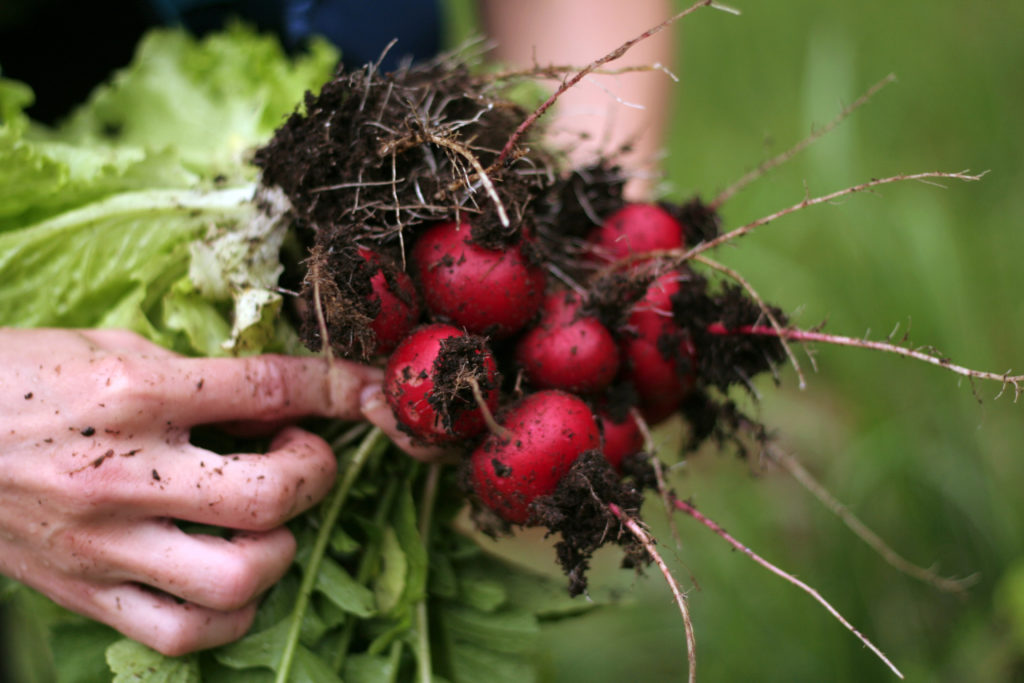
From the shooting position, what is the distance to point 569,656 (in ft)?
7.27

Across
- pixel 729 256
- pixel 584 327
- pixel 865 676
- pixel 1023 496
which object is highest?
pixel 584 327

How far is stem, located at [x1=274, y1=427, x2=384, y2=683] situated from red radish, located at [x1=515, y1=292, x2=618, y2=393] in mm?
316

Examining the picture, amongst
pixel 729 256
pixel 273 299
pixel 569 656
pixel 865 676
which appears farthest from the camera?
pixel 729 256

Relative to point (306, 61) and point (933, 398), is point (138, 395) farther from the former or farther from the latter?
point (933, 398)

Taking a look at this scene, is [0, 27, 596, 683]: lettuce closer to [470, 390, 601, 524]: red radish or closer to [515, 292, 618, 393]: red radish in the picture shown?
[470, 390, 601, 524]: red radish

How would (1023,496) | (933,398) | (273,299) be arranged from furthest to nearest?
(933,398) < (1023,496) < (273,299)

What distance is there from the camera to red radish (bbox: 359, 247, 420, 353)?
929 millimetres

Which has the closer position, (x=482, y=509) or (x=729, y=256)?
(x=482, y=509)

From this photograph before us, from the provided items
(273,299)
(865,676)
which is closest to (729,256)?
(865,676)

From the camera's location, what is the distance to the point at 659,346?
3.59 feet

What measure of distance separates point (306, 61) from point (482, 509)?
3.67ft

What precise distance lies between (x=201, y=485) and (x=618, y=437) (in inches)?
24.6

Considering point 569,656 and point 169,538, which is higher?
point 169,538

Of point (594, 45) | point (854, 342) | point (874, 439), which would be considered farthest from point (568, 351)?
point (874, 439)
